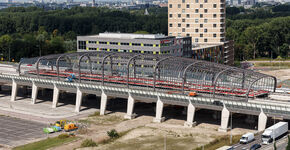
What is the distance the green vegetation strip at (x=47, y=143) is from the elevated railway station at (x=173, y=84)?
2616 centimetres

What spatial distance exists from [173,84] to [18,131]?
Answer: 44764 mm

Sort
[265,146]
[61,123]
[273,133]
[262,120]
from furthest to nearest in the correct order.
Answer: [61,123] < [262,120] < [273,133] < [265,146]

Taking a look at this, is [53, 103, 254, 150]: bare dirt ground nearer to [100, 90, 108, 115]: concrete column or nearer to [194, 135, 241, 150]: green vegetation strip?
[194, 135, 241, 150]: green vegetation strip

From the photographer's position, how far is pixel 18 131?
123125 mm

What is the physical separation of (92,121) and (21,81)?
142ft

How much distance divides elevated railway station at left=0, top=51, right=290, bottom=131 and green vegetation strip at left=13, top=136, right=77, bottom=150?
26.2 m

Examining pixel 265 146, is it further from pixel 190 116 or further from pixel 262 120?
pixel 190 116

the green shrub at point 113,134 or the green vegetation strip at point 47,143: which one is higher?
the green shrub at point 113,134

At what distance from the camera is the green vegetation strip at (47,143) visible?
106438mm

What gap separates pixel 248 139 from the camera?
101938 mm

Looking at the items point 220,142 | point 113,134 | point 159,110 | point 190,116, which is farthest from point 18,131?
point 220,142

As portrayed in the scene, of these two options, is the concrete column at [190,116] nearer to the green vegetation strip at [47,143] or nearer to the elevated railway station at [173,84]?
the elevated railway station at [173,84]

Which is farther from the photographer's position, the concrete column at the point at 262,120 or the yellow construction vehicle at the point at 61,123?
the yellow construction vehicle at the point at 61,123

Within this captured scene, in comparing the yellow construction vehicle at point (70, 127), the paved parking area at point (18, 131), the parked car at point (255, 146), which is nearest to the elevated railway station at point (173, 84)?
the parked car at point (255, 146)
